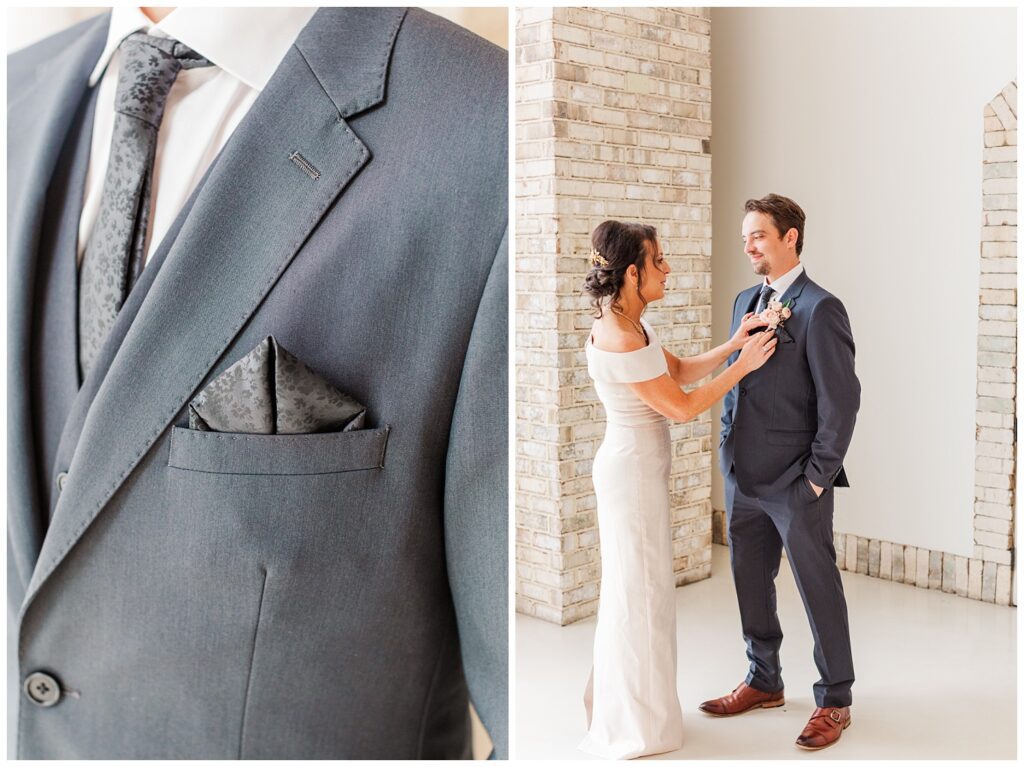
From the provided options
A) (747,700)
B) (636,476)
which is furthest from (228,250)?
(747,700)

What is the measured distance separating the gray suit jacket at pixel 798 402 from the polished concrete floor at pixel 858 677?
41 cm

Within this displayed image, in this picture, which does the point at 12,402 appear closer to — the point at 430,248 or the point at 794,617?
the point at 430,248

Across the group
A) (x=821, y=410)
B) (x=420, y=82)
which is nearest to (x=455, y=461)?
(x=420, y=82)

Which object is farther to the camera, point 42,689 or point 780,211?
point 780,211

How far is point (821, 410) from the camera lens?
2.19 metres

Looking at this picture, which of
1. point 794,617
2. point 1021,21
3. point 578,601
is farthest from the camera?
point 578,601

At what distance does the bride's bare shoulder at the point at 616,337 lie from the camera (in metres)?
2.22

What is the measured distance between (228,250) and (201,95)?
0.35 metres

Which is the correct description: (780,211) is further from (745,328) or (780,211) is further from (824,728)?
(824,728)

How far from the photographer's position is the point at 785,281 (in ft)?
7.19

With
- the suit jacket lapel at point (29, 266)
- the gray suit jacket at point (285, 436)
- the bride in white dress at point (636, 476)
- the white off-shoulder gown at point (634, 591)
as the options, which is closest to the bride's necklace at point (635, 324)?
the bride in white dress at point (636, 476)

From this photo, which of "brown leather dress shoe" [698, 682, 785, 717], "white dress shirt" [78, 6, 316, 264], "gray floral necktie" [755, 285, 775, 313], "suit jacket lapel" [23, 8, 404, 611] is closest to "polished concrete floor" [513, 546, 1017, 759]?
"brown leather dress shoe" [698, 682, 785, 717]

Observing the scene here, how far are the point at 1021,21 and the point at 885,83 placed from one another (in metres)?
0.38

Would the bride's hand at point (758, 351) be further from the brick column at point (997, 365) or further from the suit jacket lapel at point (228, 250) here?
the suit jacket lapel at point (228, 250)
